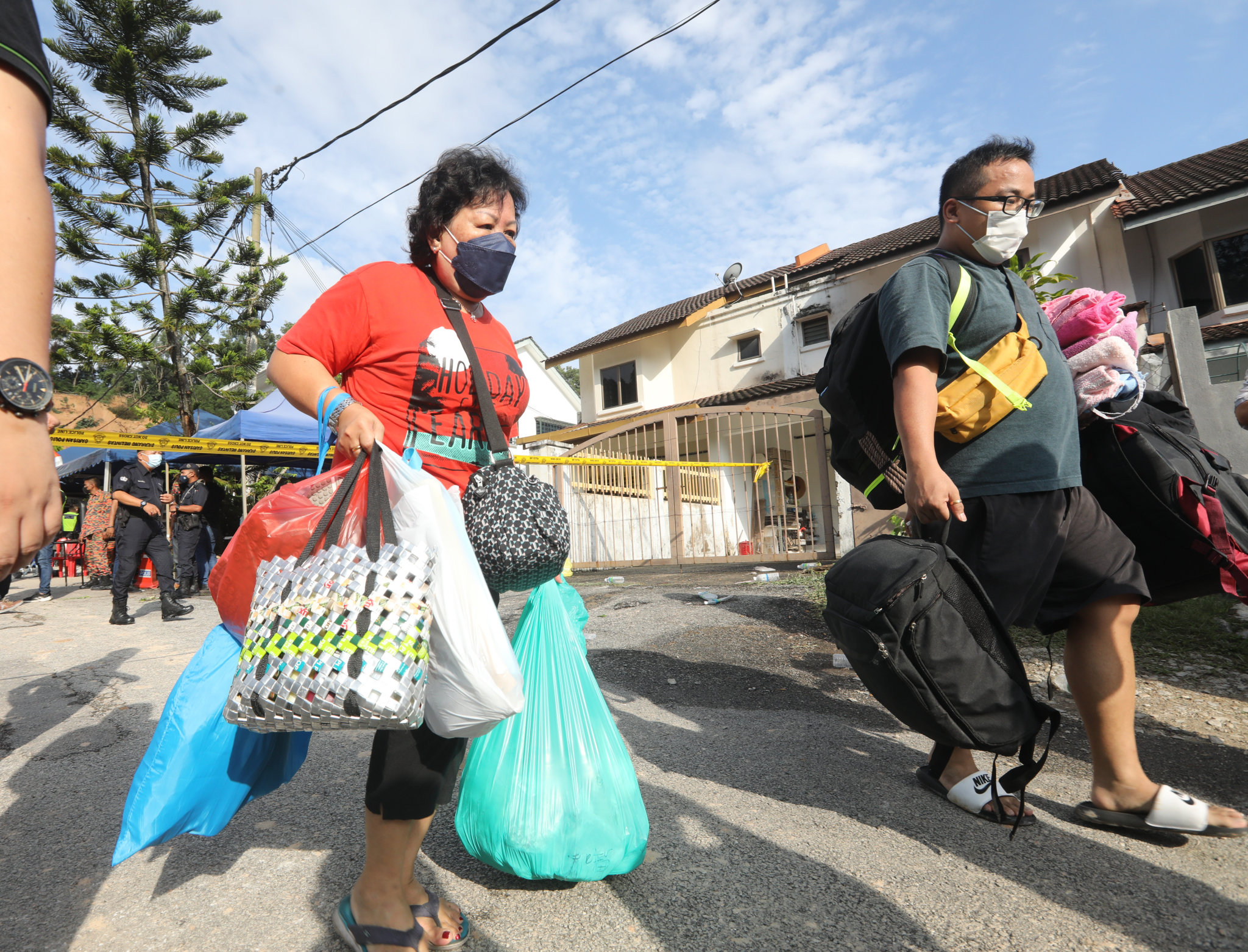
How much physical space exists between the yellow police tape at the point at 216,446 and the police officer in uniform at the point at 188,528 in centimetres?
76

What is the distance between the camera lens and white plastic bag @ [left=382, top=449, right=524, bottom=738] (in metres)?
1.14

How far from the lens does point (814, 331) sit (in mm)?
14930

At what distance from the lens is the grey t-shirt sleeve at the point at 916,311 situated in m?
1.75

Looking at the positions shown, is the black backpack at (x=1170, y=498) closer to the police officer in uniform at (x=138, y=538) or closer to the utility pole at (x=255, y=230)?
the police officer in uniform at (x=138, y=538)

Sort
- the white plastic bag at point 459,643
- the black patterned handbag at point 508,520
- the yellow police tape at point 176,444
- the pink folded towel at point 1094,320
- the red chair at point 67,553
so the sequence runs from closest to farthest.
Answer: the white plastic bag at point 459,643 → the black patterned handbag at point 508,520 → the pink folded towel at point 1094,320 → the yellow police tape at point 176,444 → the red chair at point 67,553

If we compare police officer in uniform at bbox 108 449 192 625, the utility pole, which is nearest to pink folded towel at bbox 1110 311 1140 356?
police officer in uniform at bbox 108 449 192 625

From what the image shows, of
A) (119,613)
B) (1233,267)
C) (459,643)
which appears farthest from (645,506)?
(1233,267)

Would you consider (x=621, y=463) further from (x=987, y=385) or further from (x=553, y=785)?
(x=553, y=785)

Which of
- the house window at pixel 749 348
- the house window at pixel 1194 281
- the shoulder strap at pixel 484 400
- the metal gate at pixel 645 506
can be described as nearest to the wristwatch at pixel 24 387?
the shoulder strap at pixel 484 400

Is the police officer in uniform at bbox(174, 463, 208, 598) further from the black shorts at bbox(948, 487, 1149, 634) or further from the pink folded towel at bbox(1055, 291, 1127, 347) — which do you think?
the pink folded towel at bbox(1055, 291, 1127, 347)

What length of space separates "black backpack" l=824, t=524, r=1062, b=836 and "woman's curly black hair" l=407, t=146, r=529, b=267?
1.32 meters

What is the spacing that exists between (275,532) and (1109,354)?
230 centimetres

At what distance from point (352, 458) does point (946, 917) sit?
5.16ft

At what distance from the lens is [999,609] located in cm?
177
